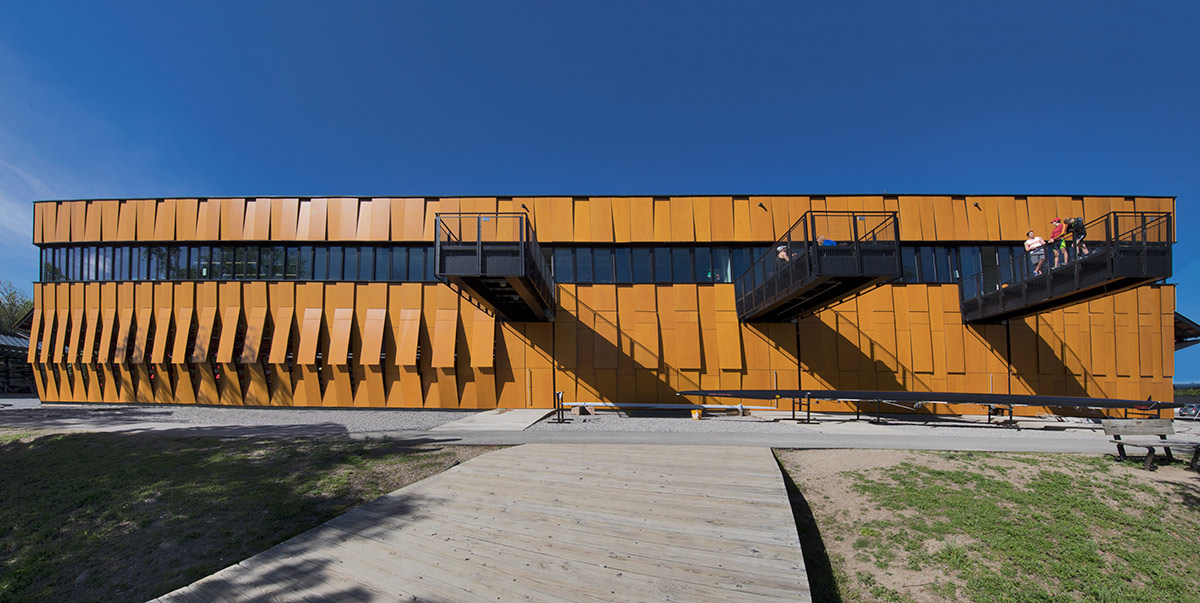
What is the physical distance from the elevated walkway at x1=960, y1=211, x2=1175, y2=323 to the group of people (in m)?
0.12

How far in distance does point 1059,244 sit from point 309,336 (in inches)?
1054

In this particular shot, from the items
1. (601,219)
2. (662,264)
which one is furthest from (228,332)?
(662,264)

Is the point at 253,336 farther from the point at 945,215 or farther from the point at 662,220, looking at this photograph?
the point at 945,215

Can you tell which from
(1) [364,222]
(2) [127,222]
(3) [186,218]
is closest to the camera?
(1) [364,222]

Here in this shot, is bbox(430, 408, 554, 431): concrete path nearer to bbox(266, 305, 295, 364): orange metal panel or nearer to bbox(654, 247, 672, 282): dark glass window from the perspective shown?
bbox(654, 247, 672, 282): dark glass window

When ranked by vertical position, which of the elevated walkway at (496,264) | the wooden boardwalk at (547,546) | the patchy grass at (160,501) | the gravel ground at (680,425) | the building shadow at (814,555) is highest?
the elevated walkway at (496,264)

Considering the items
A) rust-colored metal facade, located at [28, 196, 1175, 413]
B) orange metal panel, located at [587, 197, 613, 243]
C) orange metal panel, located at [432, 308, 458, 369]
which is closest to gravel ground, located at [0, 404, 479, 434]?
rust-colored metal facade, located at [28, 196, 1175, 413]

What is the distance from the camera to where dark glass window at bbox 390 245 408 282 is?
1794cm

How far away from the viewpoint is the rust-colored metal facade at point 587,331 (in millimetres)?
17016

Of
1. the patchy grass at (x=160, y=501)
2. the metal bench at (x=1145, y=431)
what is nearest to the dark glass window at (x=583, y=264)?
the patchy grass at (x=160, y=501)

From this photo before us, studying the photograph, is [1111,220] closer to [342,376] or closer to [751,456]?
[751,456]

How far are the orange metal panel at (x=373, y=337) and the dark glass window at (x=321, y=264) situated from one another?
2.72 meters

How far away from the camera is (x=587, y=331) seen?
17.5m

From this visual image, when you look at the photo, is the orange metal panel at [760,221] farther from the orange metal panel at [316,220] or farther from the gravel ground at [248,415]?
the orange metal panel at [316,220]
